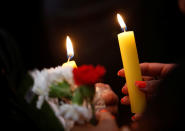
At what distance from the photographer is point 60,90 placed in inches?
16.7

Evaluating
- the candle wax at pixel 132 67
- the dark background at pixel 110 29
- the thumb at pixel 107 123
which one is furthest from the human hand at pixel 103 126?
the dark background at pixel 110 29

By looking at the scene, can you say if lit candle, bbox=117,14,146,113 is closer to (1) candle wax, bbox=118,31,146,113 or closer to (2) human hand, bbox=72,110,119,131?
(1) candle wax, bbox=118,31,146,113

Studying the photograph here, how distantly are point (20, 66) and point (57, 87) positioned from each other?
8 centimetres

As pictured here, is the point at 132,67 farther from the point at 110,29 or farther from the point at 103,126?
the point at 110,29

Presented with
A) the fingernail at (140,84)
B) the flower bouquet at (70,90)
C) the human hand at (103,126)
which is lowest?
the human hand at (103,126)

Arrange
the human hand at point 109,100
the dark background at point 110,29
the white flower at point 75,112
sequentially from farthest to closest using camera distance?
the dark background at point 110,29 < the human hand at point 109,100 < the white flower at point 75,112

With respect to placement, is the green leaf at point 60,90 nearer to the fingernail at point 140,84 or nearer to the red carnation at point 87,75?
the red carnation at point 87,75

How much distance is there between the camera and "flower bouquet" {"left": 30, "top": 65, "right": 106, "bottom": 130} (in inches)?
15.7

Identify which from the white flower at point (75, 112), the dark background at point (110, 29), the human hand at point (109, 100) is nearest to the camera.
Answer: the white flower at point (75, 112)

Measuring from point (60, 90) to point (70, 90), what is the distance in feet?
0.07

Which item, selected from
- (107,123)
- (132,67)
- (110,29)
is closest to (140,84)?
(132,67)

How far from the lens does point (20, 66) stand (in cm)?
42

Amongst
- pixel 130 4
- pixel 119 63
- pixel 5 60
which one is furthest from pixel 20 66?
pixel 130 4

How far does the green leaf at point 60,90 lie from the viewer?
1.39ft
